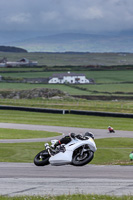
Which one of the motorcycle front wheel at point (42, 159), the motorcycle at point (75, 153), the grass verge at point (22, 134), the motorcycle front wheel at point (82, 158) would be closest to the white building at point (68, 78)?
the grass verge at point (22, 134)

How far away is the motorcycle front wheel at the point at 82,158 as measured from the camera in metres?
19.4

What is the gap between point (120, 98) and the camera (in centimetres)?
11906

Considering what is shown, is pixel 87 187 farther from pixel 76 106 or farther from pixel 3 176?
pixel 76 106

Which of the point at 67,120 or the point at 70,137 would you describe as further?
the point at 67,120

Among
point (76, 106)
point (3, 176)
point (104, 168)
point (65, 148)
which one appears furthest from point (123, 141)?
point (76, 106)

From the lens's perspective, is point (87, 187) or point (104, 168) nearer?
point (87, 187)

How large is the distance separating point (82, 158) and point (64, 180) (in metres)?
5.98

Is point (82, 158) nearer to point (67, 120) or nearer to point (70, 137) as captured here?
point (70, 137)

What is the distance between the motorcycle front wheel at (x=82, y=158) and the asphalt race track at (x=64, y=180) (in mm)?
2671

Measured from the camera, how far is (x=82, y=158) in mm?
19797

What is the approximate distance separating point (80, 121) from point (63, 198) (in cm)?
5133

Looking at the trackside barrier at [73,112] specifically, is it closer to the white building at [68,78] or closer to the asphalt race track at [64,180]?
the asphalt race track at [64,180]

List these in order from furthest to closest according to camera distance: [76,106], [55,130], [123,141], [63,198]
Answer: [76,106], [55,130], [123,141], [63,198]

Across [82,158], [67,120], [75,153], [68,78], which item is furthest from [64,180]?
[68,78]
